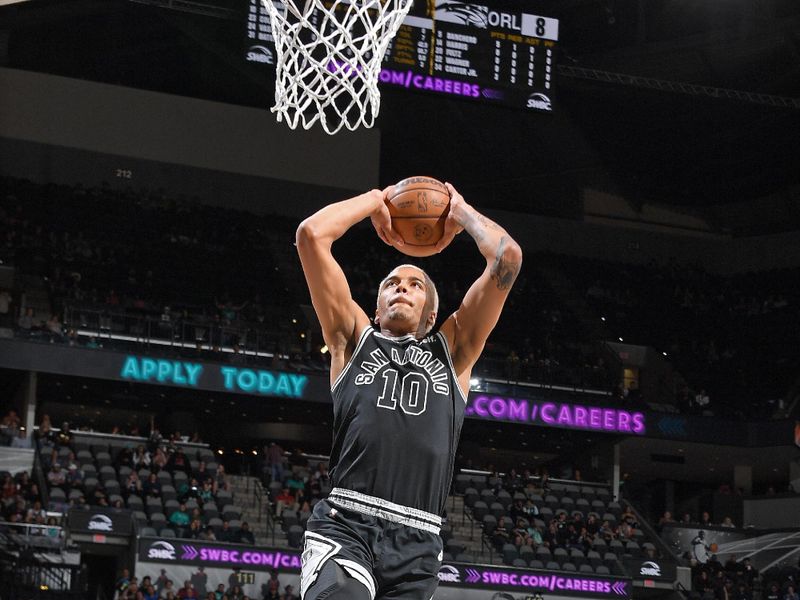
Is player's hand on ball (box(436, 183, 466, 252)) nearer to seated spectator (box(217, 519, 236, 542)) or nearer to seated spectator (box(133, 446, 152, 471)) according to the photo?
seated spectator (box(217, 519, 236, 542))

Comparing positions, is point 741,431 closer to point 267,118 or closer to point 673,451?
point 673,451

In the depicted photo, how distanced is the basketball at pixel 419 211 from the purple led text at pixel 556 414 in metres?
22.1

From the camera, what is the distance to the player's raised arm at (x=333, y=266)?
4871 millimetres

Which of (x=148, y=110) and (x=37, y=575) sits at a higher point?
(x=148, y=110)

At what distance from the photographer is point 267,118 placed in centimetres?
3278

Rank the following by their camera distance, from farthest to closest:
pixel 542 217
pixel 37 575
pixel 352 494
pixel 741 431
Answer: pixel 542 217 < pixel 741 431 < pixel 37 575 < pixel 352 494

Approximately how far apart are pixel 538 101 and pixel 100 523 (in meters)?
10.1

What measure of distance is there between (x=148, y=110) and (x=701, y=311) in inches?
608

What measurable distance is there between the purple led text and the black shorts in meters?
22.5

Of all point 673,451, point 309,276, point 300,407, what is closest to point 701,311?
point 673,451

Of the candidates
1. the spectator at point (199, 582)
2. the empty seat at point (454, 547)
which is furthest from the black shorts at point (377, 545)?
the empty seat at point (454, 547)

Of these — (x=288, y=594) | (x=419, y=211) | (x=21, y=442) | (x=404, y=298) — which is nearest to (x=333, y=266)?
(x=404, y=298)

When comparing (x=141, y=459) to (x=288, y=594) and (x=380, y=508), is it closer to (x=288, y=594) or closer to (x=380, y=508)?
(x=288, y=594)

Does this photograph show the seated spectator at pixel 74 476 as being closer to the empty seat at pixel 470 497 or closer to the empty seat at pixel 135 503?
the empty seat at pixel 135 503
